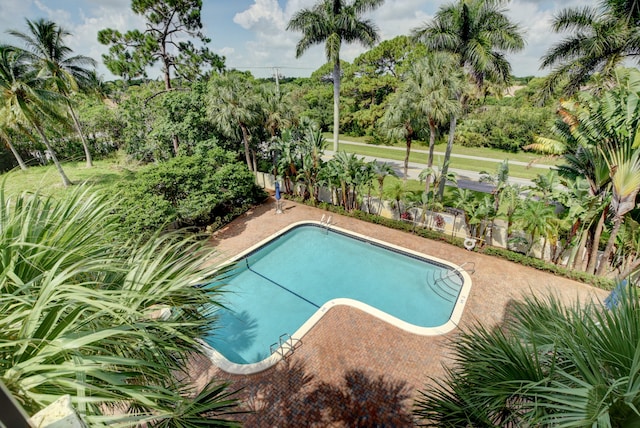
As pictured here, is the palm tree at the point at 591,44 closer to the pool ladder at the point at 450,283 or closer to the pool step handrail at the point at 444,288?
the pool ladder at the point at 450,283

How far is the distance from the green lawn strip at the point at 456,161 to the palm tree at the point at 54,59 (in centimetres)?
2665

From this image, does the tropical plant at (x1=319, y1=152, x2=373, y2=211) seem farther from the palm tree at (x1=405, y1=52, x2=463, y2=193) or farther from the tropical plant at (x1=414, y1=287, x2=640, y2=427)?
the tropical plant at (x1=414, y1=287, x2=640, y2=427)

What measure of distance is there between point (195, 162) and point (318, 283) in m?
10.1

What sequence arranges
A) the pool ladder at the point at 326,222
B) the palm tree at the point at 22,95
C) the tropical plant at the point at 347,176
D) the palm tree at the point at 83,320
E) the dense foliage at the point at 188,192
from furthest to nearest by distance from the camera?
the pool ladder at the point at 326,222 < the tropical plant at the point at 347,176 < the palm tree at the point at 22,95 < the dense foliage at the point at 188,192 < the palm tree at the point at 83,320

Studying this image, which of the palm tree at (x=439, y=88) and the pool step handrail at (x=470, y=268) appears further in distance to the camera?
the palm tree at (x=439, y=88)

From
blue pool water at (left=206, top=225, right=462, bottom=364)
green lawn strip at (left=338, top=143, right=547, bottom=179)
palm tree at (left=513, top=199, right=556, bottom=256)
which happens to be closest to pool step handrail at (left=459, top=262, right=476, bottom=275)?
blue pool water at (left=206, top=225, right=462, bottom=364)

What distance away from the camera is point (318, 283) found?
13406 millimetres

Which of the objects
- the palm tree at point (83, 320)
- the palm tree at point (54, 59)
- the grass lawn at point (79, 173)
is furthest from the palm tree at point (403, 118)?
the palm tree at point (54, 59)

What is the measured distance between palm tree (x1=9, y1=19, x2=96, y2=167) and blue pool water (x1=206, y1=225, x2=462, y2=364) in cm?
1729

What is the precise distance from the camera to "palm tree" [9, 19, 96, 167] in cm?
1902

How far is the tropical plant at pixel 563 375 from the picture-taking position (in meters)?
2.26

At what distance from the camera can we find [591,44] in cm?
1246

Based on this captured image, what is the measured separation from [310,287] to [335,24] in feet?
54.4

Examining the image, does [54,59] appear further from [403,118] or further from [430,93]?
[430,93]
